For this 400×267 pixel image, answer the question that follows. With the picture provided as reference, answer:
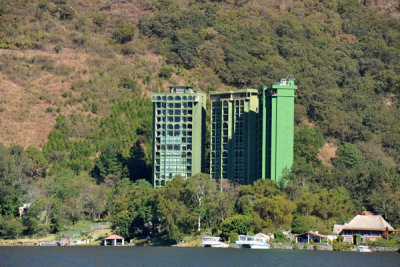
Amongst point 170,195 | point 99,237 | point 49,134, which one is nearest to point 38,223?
point 99,237

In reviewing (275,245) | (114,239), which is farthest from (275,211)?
(114,239)

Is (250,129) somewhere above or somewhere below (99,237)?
above

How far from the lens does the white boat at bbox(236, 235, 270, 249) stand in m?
137

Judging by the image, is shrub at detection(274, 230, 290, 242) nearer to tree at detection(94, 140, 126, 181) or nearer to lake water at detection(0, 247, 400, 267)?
lake water at detection(0, 247, 400, 267)

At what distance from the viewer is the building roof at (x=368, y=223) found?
139 m

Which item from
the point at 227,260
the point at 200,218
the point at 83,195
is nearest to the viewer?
the point at 227,260

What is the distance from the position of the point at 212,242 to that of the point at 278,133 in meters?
26.4

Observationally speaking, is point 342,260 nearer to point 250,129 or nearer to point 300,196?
point 300,196

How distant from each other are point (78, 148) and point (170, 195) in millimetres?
45248

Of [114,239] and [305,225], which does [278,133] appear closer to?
[305,225]

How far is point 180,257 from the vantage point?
123 metres

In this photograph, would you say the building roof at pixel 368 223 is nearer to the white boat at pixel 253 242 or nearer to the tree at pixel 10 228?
the white boat at pixel 253 242

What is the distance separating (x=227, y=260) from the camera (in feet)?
390

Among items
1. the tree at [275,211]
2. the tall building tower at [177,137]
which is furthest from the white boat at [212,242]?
the tall building tower at [177,137]
